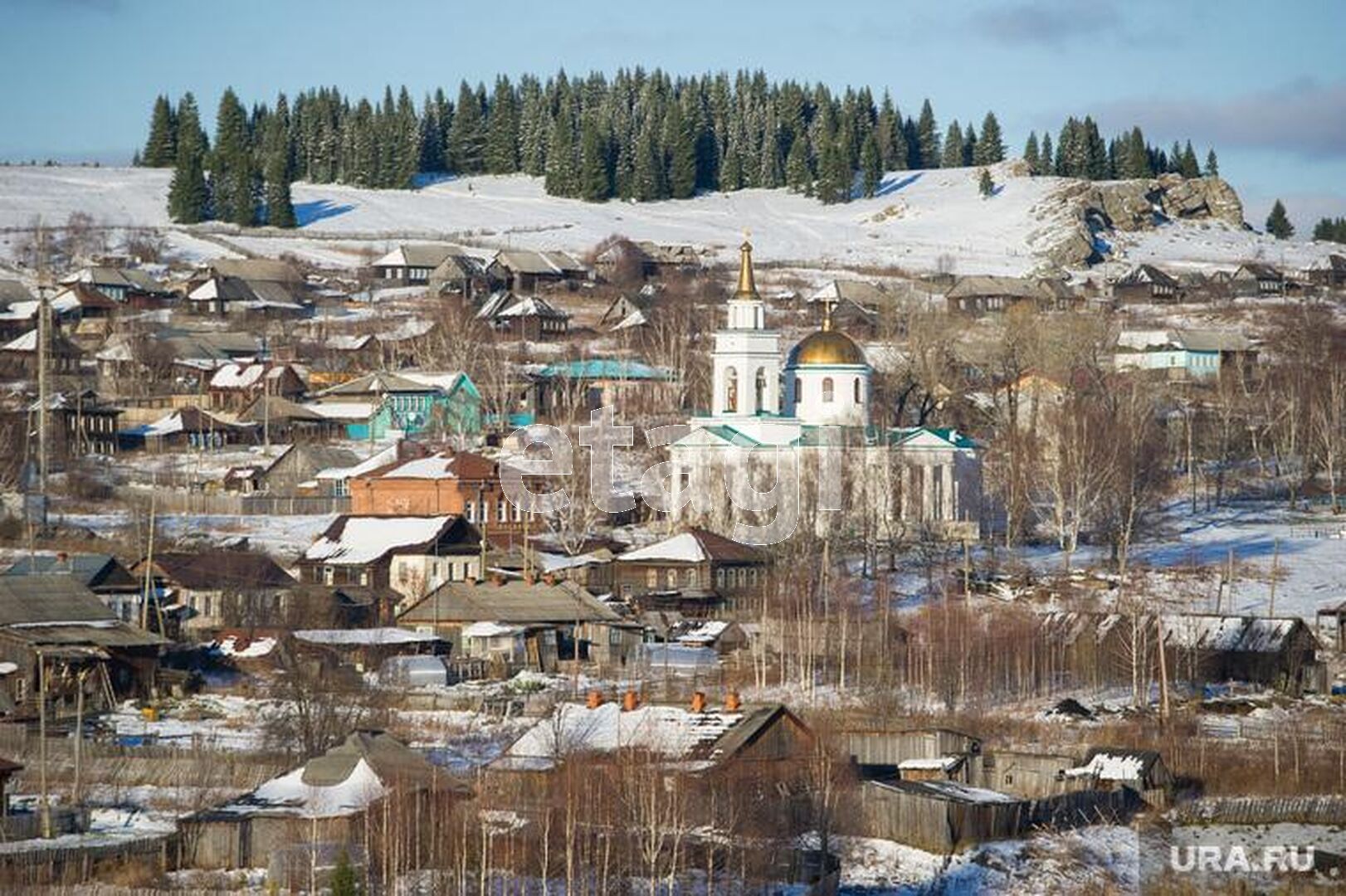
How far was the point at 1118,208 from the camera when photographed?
108375 millimetres

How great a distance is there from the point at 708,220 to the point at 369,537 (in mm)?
64396

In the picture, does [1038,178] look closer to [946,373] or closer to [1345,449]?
[946,373]

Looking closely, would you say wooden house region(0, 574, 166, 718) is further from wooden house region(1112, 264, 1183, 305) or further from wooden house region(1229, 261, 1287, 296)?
wooden house region(1229, 261, 1287, 296)

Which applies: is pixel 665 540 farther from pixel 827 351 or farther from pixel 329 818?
pixel 329 818

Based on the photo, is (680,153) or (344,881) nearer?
(344,881)

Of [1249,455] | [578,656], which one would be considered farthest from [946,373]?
[578,656]

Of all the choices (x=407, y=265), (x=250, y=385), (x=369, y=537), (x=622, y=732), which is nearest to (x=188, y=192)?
(x=407, y=265)

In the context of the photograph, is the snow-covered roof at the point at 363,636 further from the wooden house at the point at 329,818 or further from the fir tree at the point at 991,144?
the fir tree at the point at 991,144

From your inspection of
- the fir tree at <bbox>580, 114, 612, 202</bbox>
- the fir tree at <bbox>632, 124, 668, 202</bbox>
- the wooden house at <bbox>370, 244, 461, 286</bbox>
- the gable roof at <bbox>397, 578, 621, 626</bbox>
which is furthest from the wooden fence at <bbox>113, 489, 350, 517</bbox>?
the fir tree at <bbox>632, 124, 668, 202</bbox>

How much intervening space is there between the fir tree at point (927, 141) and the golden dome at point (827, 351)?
7089cm

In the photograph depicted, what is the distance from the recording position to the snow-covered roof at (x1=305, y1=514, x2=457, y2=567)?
49438 millimetres

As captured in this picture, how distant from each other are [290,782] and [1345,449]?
122 feet

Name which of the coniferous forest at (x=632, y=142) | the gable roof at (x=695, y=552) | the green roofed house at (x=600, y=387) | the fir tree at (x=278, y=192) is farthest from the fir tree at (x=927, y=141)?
the gable roof at (x=695, y=552)

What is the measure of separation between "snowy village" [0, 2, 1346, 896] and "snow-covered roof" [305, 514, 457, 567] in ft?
0.42
